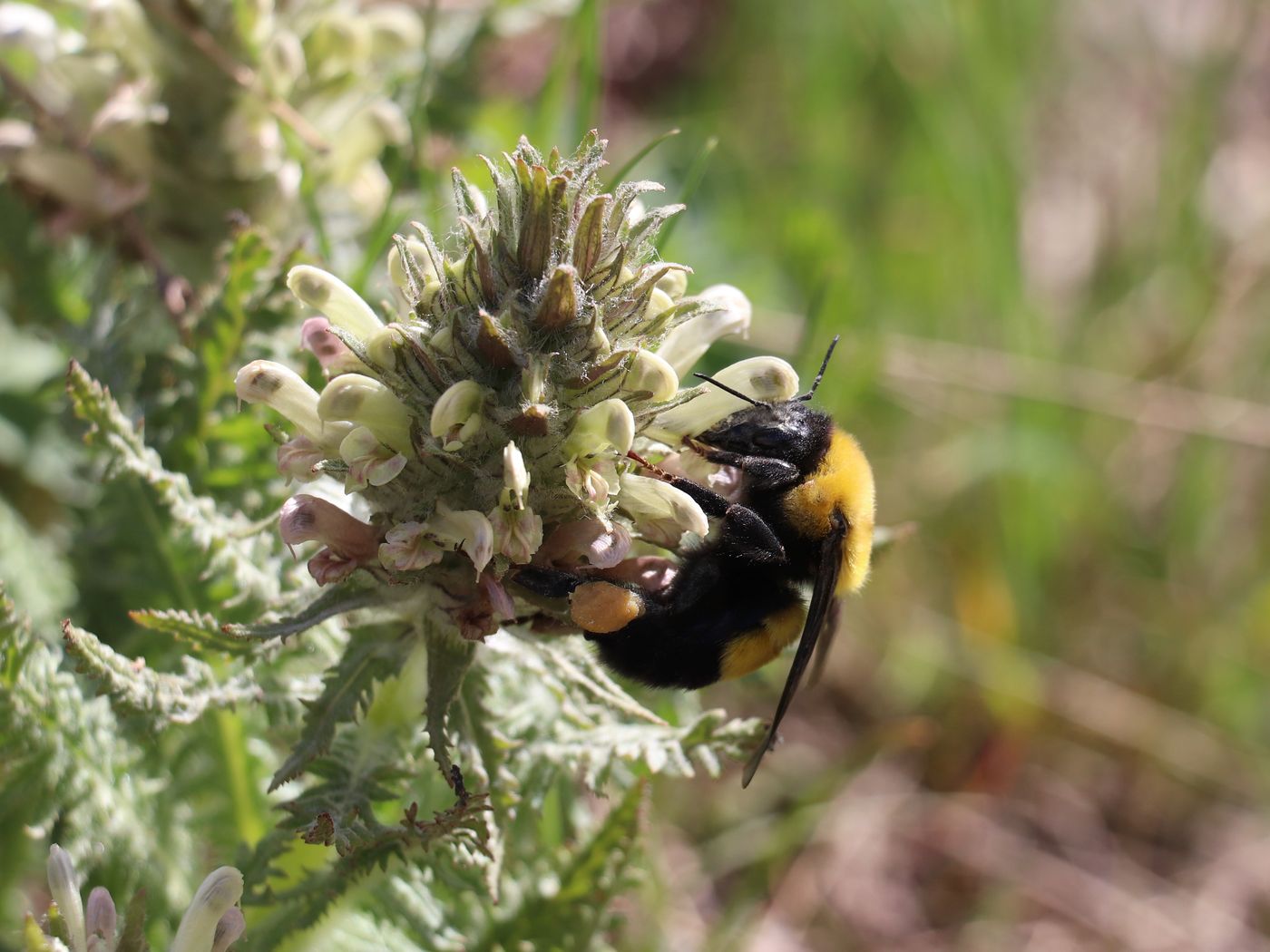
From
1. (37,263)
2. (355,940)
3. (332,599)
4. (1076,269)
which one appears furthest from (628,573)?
(1076,269)

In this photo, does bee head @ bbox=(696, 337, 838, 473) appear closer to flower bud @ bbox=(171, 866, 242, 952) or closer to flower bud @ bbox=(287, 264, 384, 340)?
flower bud @ bbox=(287, 264, 384, 340)

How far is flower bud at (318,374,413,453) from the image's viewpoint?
220 cm

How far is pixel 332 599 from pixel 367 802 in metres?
0.41

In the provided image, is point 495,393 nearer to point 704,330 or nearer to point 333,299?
point 333,299

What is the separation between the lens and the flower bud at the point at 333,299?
2.35 metres

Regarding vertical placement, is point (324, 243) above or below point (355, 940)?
above

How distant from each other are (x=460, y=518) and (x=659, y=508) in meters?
0.43

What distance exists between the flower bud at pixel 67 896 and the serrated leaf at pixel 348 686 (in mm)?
356

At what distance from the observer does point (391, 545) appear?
2.24m

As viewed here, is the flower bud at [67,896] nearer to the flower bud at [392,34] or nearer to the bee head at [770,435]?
the bee head at [770,435]

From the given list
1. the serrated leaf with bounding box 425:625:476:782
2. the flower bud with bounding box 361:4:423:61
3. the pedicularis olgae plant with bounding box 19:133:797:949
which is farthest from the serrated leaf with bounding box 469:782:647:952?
the flower bud with bounding box 361:4:423:61

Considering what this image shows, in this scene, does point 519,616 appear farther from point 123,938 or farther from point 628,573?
point 123,938

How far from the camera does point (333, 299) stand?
241 centimetres

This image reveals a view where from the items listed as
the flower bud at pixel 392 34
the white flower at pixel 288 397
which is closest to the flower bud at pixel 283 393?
the white flower at pixel 288 397
